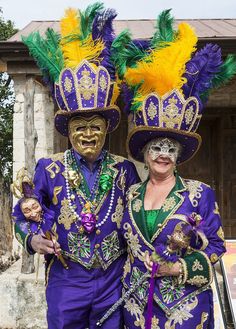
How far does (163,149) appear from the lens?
2518 millimetres

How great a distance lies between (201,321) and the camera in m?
2.44

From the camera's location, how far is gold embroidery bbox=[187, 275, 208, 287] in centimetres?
241

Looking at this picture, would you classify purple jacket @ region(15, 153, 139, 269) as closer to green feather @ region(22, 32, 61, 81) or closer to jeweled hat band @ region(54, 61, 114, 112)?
jeweled hat band @ region(54, 61, 114, 112)

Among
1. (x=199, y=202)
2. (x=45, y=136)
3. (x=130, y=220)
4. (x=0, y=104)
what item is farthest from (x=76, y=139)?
(x=0, y=104)

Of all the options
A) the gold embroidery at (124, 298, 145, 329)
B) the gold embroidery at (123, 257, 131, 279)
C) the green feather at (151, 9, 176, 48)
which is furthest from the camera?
the green feather at (151, 9, 176, 48)

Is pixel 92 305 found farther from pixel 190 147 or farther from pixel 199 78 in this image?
pixel 199 78

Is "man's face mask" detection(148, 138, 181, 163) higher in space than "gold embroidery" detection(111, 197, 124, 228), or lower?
higher

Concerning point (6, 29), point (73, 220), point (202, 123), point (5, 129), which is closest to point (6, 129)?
point (5, 129)

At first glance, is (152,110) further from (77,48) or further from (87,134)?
(77,48)

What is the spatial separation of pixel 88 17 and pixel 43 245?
4.18 ft

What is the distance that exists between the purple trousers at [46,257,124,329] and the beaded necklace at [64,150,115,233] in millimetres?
235

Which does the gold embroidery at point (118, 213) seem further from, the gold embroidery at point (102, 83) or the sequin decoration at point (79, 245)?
the gold embroidery at point (102, 83)

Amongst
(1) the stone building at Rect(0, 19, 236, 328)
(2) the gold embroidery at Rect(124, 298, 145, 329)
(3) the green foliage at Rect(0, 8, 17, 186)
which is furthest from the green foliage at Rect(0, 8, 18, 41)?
(2) the gold embroidery at Rect(124, 298, 145, 329)

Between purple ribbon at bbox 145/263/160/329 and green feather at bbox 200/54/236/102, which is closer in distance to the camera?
purple ribbon at bbox 145/263/160/329
